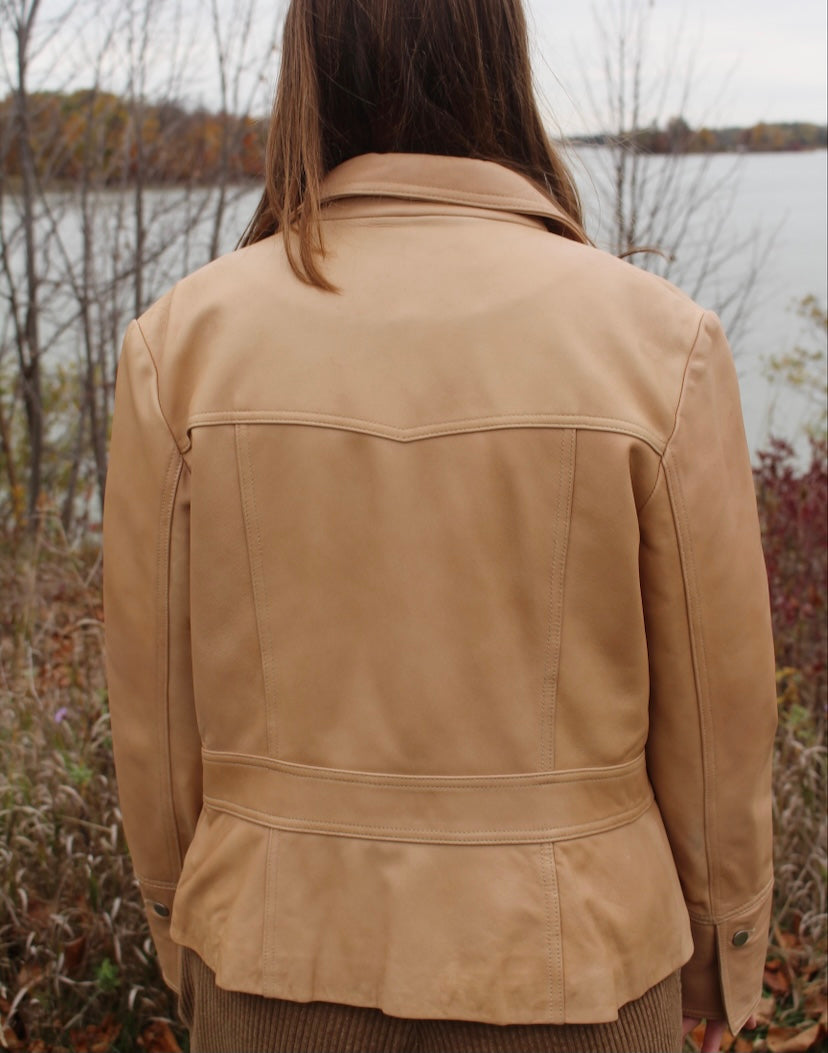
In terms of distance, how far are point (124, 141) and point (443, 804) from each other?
15.6 ft

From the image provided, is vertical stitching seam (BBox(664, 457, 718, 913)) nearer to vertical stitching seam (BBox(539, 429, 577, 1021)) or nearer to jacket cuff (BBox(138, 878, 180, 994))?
vertical stitching seam (BBox(539, 429, 577, 1021))

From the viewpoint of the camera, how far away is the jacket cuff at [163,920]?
5.25 ft

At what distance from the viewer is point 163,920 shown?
1631mm

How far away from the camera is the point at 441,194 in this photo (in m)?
1.30

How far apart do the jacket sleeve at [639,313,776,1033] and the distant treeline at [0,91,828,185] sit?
4.00 m

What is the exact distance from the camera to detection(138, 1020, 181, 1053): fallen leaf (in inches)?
98.1

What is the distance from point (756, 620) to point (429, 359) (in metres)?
0.54

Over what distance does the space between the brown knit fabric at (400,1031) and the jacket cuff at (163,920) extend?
0.85ft

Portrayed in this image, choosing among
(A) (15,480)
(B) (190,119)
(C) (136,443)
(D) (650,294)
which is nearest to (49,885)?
(C) (136,443)

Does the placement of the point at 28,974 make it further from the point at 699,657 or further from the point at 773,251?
the point at 773,251

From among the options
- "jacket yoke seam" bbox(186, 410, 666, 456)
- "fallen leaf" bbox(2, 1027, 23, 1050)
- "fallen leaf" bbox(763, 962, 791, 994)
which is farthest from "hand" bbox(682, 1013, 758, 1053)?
"fallen leaf" bbox(2, 1027, 23, 1050)

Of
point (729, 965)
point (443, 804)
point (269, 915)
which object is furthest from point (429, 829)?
point (729, 965)

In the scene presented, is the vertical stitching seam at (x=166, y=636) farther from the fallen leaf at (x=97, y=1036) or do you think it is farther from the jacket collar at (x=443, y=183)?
the fallen leaf at (x=97, y=1036)

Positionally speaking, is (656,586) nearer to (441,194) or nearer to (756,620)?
(756,620)
